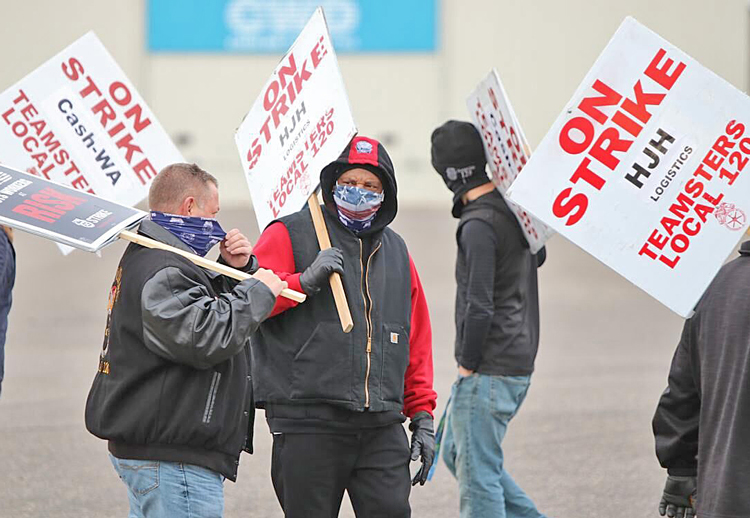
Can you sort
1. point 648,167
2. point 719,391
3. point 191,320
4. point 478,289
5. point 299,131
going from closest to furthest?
point 719,391
point 191,320
point 648,167
point 299,131
point 478,289

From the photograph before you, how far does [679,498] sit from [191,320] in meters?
1.68

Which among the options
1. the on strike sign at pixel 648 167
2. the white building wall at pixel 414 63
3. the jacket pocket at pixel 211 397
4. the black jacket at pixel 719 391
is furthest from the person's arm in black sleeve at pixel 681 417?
the white building wall at pixel 414 63

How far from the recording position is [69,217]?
4.07 meters

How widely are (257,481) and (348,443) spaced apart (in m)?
3.09

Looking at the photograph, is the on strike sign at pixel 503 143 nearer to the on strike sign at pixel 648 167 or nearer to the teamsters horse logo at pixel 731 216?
the on strike sign at pixel 648 167

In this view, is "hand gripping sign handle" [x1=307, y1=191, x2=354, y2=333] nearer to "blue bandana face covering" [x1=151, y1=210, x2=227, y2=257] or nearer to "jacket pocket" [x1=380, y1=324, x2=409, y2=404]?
"jacket pocket" [x1=380, y1=324, x2=409, y2=404]

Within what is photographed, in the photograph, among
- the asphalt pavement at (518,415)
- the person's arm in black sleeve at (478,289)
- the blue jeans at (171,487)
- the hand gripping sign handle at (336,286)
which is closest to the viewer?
the blue jeans at (171,487)

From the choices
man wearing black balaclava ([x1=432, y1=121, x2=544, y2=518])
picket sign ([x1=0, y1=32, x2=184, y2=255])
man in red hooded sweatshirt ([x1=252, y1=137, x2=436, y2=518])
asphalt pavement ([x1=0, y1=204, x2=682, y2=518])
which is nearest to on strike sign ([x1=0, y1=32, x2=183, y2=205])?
picket sign ([x1=0, y1=32, x2=184, y2=255])

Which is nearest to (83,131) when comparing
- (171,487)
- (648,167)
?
(171,487)

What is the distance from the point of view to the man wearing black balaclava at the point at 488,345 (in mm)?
Result: 5512

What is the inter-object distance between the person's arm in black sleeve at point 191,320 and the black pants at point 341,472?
0.62 m

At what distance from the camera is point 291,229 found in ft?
14.9

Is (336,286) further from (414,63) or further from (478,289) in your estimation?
(414,63)

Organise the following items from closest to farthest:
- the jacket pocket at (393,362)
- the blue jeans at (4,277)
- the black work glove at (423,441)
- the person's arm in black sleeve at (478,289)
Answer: the jacket pocket at (393,362), the black work glove at (423,441), the blue jeans at (4,277), the person's arm in black sleeve at (478,289)
